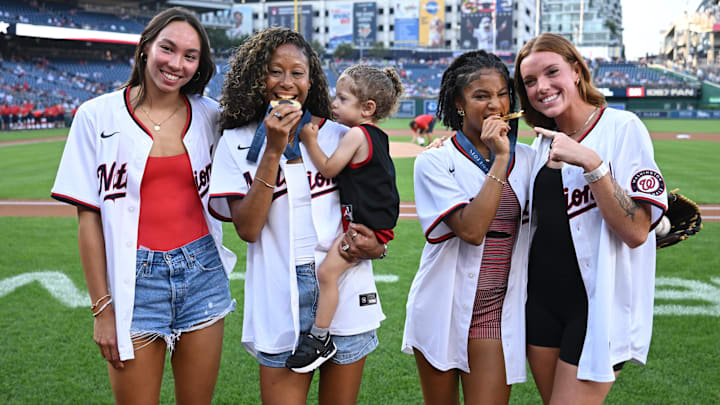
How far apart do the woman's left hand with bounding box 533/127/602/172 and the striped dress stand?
41cm

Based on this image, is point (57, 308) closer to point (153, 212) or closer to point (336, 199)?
point (153, 212)

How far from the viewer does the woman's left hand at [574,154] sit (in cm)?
235

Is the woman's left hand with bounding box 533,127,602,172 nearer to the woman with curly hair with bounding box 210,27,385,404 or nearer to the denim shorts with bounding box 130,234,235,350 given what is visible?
the woman with curly hair with bounding box 210,27,385,404

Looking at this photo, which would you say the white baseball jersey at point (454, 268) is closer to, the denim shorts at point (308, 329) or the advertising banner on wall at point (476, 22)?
the denim shorts at point (308, 329)

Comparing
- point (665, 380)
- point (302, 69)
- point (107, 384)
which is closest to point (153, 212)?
point (302, 69)

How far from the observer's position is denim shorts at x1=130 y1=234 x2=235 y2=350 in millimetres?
2584

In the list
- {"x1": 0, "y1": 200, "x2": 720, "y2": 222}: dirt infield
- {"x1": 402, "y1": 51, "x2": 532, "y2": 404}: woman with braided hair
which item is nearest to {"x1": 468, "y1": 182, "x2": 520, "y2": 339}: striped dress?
{"x1": 402, "y1": 51, "x2": 532, "y2": 404}: woman with braided hair

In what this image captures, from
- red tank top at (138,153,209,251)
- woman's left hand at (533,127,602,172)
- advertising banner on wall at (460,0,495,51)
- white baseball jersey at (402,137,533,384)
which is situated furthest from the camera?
advertising banner on wall at (460,0,495,51)

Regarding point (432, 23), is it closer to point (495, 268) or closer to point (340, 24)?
point (340, 24)

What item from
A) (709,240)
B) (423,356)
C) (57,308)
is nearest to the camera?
(423,356)

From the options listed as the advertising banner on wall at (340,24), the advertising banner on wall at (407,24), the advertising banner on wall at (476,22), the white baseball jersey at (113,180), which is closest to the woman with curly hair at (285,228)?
the white baseball jersey at (113,180)

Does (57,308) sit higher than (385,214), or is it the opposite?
(385,214)

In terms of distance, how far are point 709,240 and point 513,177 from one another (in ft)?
24.5

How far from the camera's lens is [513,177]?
9.14ft
